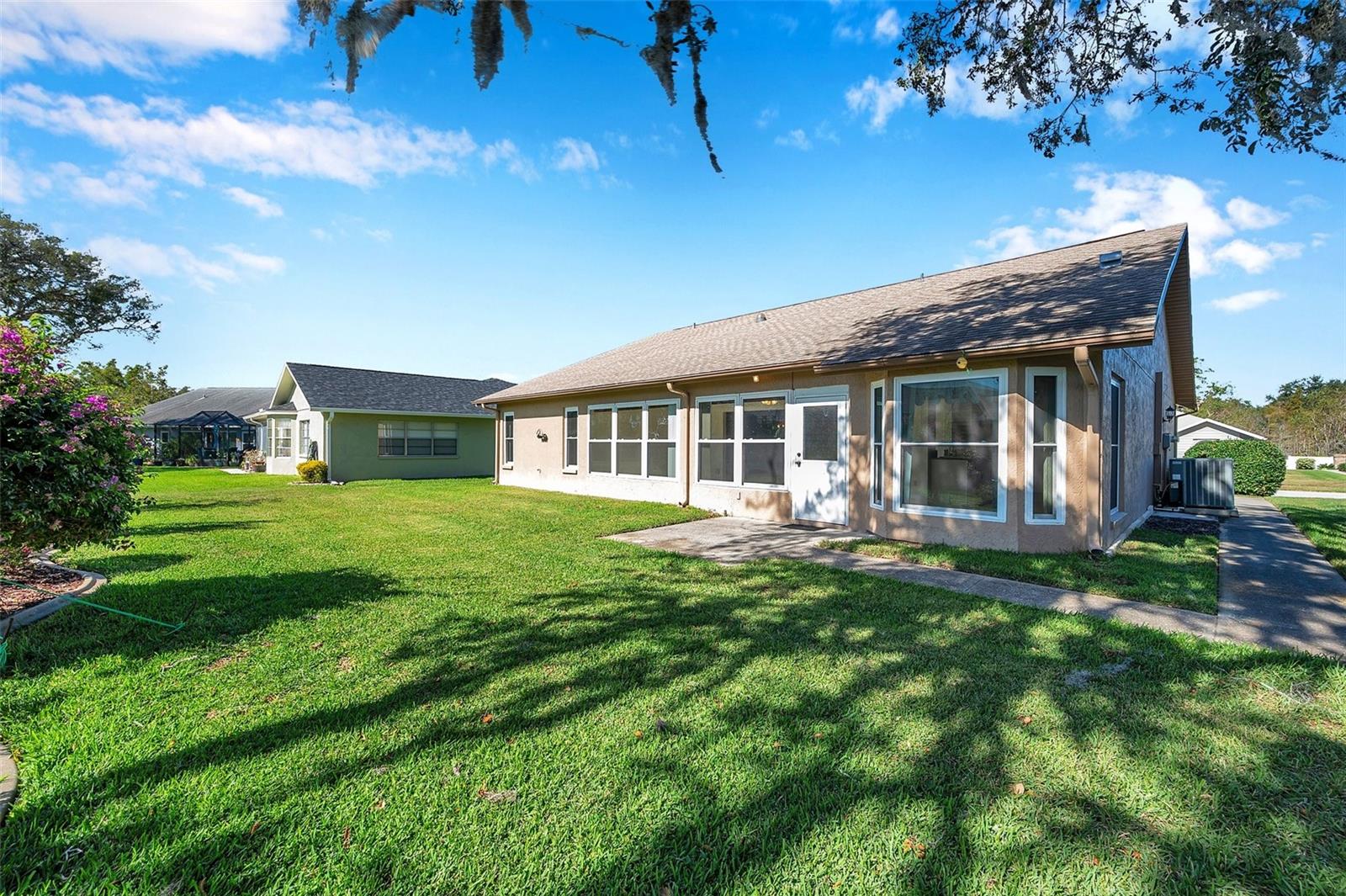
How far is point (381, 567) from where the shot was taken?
255 inches

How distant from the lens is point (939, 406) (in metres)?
7.93

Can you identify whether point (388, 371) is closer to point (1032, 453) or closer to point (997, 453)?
point (997, 453)

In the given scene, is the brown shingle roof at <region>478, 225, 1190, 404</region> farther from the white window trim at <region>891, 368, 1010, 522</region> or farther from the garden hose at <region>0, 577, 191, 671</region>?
the garden hose at <region>0, 577, 191, 671</region>

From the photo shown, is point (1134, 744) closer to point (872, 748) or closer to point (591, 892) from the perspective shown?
point (872, 748)

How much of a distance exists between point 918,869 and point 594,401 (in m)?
13.2

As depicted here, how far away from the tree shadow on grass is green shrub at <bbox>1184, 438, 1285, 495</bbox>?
17.0 meters

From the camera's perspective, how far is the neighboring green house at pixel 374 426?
66.7 feet

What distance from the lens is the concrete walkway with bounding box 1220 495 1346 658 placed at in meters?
4.30

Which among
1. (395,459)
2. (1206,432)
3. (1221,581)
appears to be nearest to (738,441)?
(1221,581)

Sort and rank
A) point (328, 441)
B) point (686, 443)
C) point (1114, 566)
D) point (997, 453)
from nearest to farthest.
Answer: point (1114, 566), point (997, 453), point (686, 443), point (328, 441)

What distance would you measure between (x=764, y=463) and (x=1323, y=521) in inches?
420

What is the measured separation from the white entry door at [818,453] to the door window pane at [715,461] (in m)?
1.40

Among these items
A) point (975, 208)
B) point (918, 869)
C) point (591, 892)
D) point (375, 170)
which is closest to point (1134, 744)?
point (918, 869)

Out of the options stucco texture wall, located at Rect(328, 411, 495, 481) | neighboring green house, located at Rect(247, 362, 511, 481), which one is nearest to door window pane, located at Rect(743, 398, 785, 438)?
neighboring green house, located at Rect(247, 362, 511, 481)
